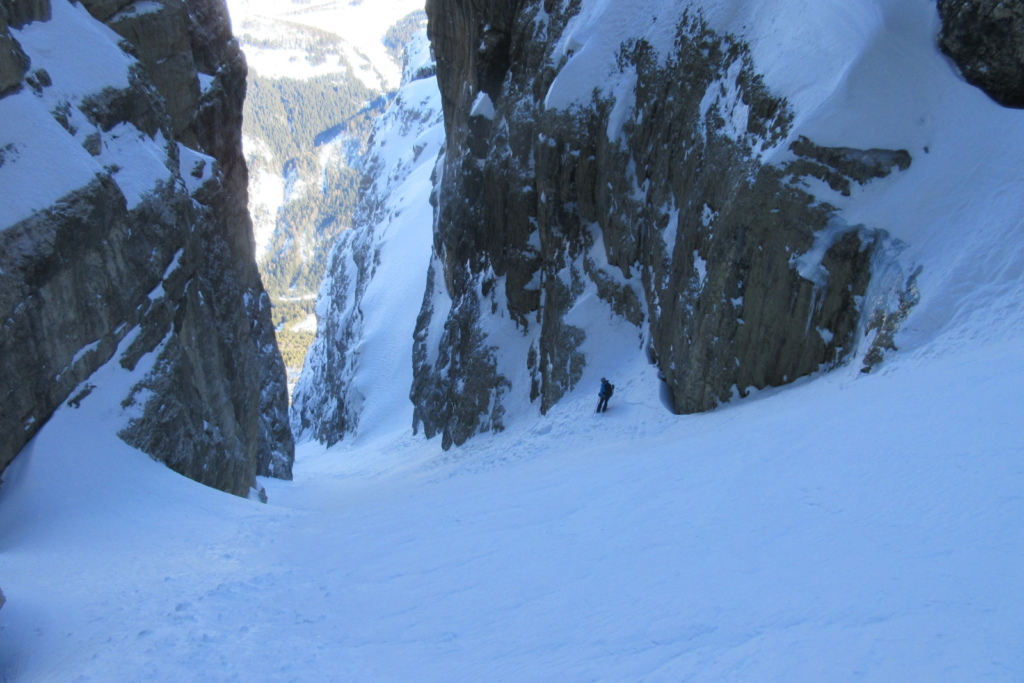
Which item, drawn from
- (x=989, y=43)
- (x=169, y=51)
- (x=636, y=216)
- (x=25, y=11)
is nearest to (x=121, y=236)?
(x=25, y=11)

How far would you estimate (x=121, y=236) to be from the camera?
14086 millimetres

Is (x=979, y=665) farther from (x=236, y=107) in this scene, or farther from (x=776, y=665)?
(x=236, y=107)

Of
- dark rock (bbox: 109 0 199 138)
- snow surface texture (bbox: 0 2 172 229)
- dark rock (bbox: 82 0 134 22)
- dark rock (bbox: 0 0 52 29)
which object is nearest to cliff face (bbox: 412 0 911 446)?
dark rock (bbox: 109 0 199 138)

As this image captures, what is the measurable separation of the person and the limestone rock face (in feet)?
31.6

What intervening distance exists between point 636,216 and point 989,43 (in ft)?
28.4

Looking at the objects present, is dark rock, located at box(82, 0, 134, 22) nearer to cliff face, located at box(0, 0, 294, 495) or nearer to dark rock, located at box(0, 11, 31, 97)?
cliff face, located at box(0, 0, 294, 495)

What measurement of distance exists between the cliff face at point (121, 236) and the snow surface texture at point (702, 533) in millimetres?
965

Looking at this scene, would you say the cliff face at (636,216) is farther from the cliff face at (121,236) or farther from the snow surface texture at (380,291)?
the snow surface texture at (380,291)

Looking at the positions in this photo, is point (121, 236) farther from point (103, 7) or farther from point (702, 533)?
point (702, 533)

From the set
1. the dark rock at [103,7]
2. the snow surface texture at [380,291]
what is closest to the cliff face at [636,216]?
the dark rock at [103,7]

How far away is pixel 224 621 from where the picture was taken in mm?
7129

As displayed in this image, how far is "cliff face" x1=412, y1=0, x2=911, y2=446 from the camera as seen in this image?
42.0ft

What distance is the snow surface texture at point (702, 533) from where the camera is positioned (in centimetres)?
496

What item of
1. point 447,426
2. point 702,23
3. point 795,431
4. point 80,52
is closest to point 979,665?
point 795,431
